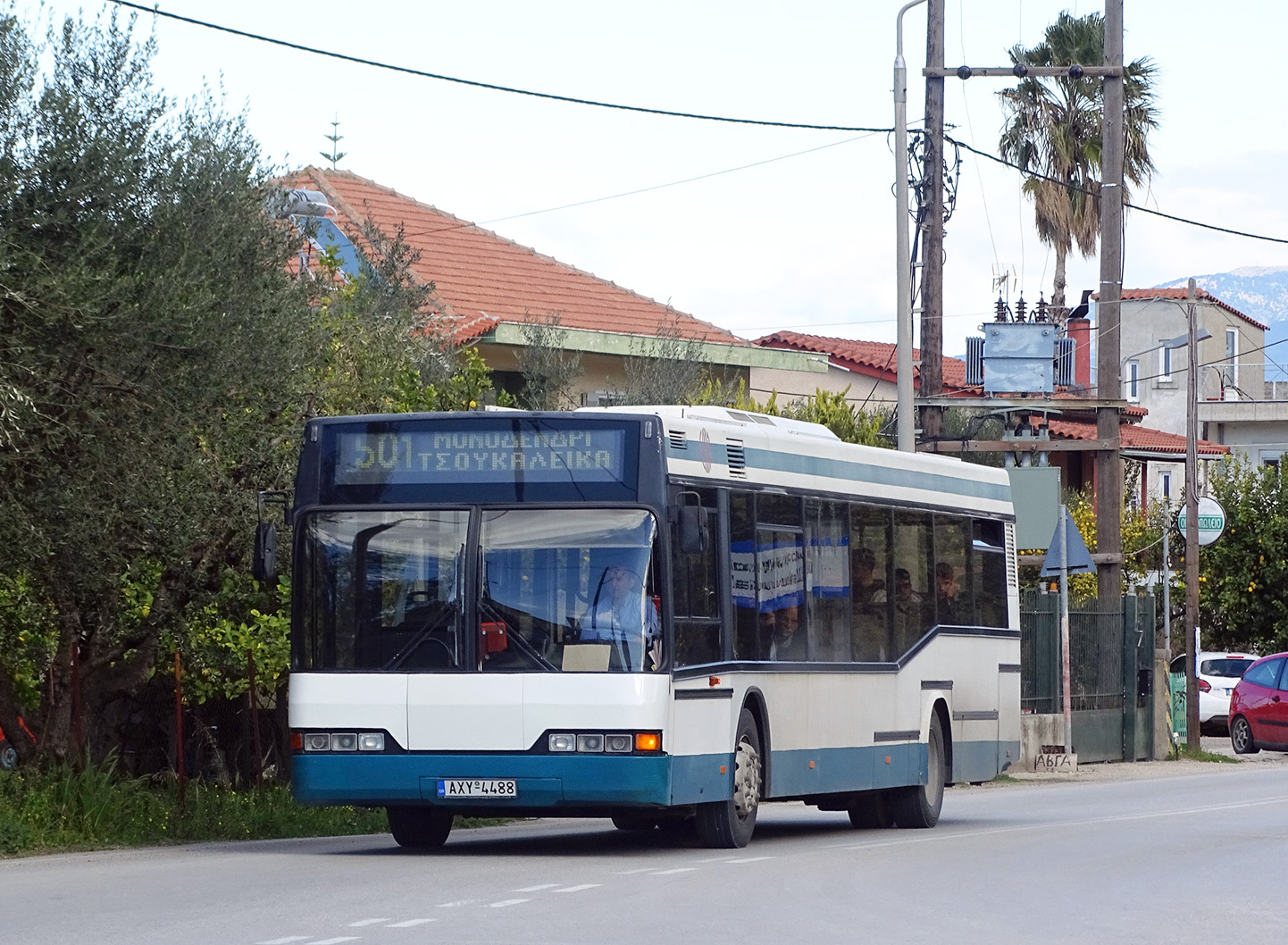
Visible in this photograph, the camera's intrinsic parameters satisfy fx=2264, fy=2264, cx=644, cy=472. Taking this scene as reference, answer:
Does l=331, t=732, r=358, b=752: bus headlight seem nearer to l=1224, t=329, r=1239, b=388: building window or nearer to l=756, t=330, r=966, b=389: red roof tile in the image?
l=756, t=330, r=966, b=389: red roof tile

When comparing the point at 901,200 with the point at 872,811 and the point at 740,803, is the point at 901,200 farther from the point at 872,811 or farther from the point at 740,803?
the point at 740,803

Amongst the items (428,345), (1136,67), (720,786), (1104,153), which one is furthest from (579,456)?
(1136,67)

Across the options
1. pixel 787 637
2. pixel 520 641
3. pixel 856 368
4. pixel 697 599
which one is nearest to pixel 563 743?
pixel 520 641

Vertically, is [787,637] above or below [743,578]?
below

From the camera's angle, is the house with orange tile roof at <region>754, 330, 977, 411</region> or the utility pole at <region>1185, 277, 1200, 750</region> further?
the house with orange tile roof at <region>754, 330, 977, 411</region>

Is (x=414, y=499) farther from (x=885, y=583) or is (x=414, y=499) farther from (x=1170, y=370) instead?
(x=1170, y=370)

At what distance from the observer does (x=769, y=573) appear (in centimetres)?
1510

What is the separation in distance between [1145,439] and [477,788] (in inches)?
1854

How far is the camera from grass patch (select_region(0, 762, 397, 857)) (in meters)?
15.0

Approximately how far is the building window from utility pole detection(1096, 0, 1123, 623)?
4305cm

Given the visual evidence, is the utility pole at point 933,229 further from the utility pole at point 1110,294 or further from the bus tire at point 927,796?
the bus tire at point 927,796

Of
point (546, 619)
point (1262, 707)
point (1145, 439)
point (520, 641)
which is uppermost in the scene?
point (1145, 439)

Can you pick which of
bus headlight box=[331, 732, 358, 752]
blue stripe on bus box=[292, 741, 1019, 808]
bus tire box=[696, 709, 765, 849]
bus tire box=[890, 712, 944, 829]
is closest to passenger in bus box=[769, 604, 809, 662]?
bus tire box=[696, 709, 765, 849]

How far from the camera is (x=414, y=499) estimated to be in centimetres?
1403
